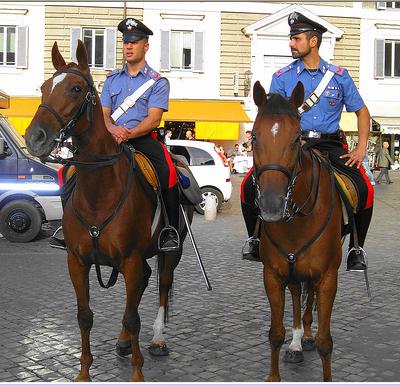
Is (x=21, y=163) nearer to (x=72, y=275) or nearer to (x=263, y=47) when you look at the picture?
(x=72, y=275)

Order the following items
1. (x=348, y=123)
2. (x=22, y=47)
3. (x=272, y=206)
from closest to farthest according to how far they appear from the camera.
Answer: (x=272, y=206)
(x=22, y=47)
(x=348, y=123)

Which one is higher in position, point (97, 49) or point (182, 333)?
point (97, 49)

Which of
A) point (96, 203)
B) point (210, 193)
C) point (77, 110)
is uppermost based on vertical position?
point (77, 110)

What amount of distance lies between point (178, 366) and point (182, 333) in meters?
0.93

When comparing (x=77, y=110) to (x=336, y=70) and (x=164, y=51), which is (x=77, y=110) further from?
(x=164, y=51)

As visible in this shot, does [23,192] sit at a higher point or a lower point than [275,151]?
lower

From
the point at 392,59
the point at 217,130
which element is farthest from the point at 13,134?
the point at 392,59

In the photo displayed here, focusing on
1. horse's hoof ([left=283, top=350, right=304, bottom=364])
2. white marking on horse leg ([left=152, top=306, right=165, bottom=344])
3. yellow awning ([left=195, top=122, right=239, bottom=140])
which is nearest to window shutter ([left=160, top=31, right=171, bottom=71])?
yellow awning ([left=195, top=122, right=239, bottom=140])

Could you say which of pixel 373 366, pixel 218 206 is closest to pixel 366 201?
pixel 373 366

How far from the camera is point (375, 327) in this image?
6516 mm

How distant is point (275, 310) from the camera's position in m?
4.72

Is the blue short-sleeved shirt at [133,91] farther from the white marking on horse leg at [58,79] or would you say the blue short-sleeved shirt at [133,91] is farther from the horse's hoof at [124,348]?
the horse's hoof at [124,348]

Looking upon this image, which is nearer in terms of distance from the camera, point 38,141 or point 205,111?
point 38,141

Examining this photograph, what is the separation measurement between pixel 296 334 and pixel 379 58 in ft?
103
